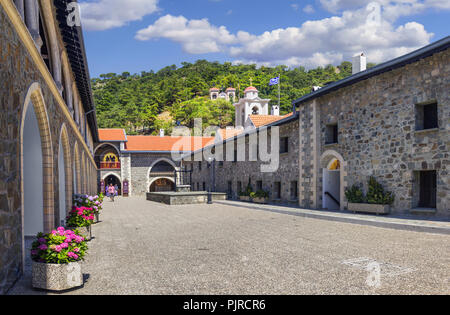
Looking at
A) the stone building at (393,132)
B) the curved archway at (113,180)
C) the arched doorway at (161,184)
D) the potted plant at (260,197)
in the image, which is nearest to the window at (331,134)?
the stone building at (393,132)

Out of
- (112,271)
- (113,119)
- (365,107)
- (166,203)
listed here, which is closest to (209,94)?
(113,119)

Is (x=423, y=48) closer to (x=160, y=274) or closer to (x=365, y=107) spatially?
(x=365, y=107)

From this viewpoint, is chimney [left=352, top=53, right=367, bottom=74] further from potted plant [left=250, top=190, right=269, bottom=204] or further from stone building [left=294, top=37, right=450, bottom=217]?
potted plant [left=250, top=190, right=269, bottom=204]

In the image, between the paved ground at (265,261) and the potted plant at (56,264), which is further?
the paved ground at (265,261)

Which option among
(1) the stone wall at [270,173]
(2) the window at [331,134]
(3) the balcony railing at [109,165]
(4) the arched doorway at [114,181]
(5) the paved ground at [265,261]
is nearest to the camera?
(5) the paved ground at [265,261]

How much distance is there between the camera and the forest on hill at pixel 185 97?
259 feet

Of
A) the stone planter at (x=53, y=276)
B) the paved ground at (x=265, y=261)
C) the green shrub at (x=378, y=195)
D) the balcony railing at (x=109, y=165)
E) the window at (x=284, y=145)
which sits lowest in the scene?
the paved ground at (x=265, y=261)

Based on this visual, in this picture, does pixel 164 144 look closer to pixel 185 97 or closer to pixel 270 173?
pixel 270 173

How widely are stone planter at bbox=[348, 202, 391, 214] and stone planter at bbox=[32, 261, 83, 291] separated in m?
10.9

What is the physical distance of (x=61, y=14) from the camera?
30.7ft

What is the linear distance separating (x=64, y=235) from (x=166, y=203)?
63.0 feet

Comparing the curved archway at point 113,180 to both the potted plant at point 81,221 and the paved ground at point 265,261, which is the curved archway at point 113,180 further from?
the potted plant at point 81,221

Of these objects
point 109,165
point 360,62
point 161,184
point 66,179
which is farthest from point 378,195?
point 161,184

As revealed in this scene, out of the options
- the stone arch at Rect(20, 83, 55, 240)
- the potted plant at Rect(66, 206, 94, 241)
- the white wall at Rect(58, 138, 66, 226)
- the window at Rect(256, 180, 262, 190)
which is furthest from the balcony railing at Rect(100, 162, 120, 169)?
the stone arch at Rect(20, 83, 55, 240)
